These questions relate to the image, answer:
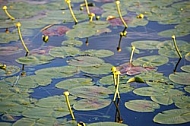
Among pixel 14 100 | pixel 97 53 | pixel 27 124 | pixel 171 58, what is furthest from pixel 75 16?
pixel 27 124

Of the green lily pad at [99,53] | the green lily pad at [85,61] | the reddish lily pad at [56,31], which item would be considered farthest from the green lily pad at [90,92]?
the reddish lily pad at [56,31]

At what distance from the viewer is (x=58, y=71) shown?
1990mm

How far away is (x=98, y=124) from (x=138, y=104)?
22 centimetres

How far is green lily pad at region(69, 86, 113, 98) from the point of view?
1.74 m

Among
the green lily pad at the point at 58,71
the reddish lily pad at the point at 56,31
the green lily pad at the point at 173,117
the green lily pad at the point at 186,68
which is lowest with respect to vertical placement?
the green lily pad at the point at 173,117

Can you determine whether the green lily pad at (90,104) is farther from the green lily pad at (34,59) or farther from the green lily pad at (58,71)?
the green lily pad at (34,59)

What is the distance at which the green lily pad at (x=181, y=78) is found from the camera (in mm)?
1818

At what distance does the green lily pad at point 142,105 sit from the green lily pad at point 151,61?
0.36 metres

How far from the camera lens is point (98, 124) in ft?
5.03

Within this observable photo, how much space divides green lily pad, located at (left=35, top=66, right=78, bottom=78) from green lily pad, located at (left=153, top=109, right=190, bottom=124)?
1.80ft

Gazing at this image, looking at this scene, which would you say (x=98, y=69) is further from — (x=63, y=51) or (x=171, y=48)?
(x=171, y=48)

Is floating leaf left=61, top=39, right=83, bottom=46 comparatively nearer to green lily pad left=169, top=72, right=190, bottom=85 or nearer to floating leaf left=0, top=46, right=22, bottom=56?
floating leaf left=0, top=46, right=22, bottom=56

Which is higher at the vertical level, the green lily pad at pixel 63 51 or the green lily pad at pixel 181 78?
the green lily pad at pixel 63 51

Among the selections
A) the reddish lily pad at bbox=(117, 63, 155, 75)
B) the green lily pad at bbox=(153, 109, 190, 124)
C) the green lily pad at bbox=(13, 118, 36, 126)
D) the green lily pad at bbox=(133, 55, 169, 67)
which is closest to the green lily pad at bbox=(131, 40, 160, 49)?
the green lily pad at bbox=(133, 55, 169, 67)
